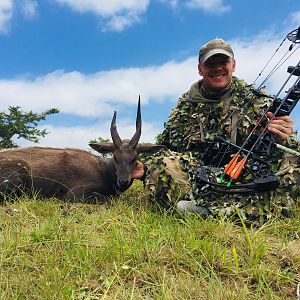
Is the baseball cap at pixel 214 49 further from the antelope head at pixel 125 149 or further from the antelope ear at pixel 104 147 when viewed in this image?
the antelope ear at pixel 104 147

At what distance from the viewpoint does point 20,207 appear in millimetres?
4844

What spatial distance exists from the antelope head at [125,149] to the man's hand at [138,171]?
0.05m

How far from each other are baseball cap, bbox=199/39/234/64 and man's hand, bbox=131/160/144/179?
201 cm

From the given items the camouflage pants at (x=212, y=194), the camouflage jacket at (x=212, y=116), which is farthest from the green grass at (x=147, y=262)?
the camouflage jacket at (x=212, y=116)

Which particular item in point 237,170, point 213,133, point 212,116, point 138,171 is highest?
point 212,116

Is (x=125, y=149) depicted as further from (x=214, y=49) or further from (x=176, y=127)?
(x=214, y=49)

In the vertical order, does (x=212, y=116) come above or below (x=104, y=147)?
above

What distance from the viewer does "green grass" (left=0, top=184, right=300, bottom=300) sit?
267 cm

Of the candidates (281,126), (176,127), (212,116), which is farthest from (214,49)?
(281,126)

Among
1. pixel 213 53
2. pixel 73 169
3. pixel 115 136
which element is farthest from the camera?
pixel 73 169

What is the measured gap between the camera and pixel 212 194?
4.59m

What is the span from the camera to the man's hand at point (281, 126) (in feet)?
14.8

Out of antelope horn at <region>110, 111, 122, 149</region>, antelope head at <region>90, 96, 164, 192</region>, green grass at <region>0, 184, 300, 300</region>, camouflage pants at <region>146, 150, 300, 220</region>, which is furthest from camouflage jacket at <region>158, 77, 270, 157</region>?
green grass at <region>0, 184, 300, 300</region>

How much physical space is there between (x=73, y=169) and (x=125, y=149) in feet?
3.57
